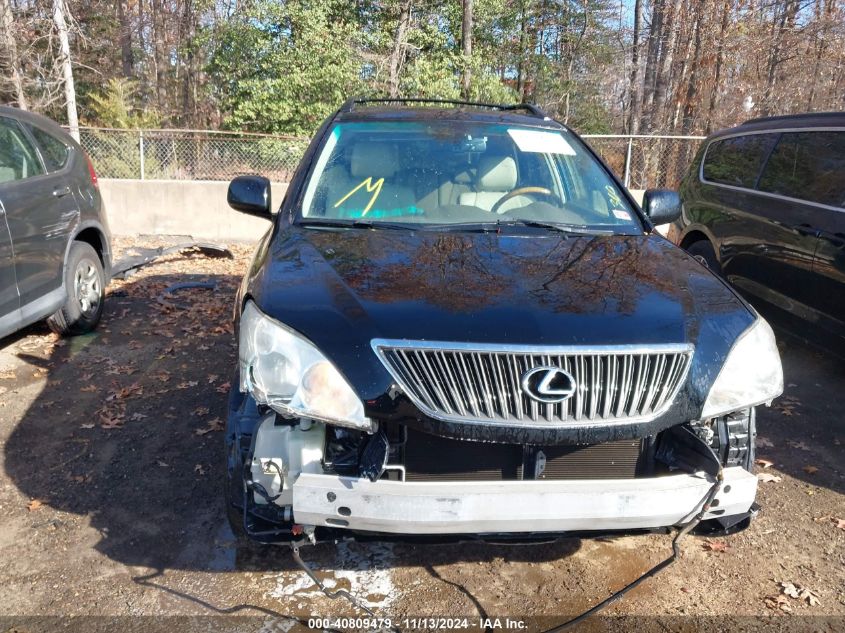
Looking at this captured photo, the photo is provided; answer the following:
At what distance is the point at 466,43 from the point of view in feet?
62.2

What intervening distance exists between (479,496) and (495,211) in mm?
1767

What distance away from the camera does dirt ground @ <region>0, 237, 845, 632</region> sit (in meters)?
2.69

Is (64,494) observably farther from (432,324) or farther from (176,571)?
(432,324)

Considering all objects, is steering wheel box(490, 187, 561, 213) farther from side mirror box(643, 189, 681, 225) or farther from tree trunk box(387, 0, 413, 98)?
tree trunk box(387, 0, 413, 98)

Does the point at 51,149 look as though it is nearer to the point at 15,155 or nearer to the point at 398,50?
the point at 15,155

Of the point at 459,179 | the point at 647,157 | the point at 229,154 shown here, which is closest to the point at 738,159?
the point at 459,179

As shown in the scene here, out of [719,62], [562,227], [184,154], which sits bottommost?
[184,154]

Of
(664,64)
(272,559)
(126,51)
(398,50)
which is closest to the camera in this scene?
(272,559)

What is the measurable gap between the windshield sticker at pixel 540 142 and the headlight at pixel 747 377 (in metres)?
1.80

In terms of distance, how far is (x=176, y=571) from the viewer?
2.89m

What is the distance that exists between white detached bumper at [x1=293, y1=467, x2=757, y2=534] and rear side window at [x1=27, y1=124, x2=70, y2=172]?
4.61 metres

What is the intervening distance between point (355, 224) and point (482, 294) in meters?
0.99

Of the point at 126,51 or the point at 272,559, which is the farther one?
the point at 126,51

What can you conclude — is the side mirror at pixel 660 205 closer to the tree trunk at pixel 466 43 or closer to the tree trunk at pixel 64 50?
the tree trunk at pixel 64 50
